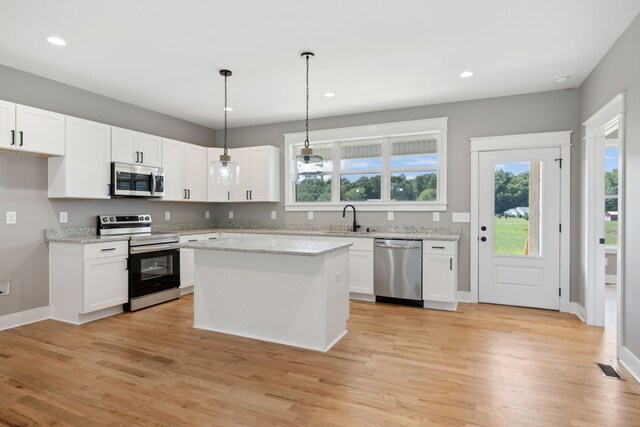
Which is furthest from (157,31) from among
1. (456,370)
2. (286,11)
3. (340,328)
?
(456,370)

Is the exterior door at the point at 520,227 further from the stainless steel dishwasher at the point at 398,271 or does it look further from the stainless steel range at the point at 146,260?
the stainless steel range at the point at 146,260

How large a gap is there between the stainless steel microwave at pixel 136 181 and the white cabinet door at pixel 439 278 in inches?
145

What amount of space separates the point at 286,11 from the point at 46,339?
142 inches

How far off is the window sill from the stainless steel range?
1941mm

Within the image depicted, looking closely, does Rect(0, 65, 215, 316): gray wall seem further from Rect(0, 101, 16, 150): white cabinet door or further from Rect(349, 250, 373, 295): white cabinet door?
Rect(349, 250, 373, 295): white cabinet door

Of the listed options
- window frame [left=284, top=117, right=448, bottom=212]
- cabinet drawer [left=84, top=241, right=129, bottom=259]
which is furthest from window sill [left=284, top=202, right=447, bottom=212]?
cabinet drawer [left=84, top=241, right=129, bottom=259]

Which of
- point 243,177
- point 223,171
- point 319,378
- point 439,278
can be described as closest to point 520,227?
point 439,278

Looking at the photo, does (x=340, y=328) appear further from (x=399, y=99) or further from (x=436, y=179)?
Answer: (x=399, y=99)

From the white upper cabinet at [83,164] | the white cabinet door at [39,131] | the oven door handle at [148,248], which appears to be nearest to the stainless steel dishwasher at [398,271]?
the oven door handle at [148,248]

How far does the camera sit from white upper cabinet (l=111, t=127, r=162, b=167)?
4.31m

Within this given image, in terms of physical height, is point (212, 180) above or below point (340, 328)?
above

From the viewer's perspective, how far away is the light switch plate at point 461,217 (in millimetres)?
4684

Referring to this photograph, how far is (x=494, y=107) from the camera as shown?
456 centimetres

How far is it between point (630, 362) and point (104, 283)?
495cm
